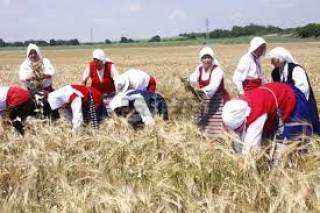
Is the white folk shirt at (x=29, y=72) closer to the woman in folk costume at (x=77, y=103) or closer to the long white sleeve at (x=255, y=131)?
the woman in folk costume at (x=77, y=103)

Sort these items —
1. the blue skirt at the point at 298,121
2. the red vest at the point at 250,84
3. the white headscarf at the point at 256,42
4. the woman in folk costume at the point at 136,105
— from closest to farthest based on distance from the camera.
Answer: the blue skirt at the point at 298,121, the woman in folk costume at the point at 136,105, the white headscarf at the point at 256,42, the red vest at the point at 250,84

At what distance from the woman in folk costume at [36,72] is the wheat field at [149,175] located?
3.40 metres

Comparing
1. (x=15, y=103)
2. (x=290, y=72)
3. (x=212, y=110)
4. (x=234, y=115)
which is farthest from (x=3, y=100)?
(x=234, y=115)

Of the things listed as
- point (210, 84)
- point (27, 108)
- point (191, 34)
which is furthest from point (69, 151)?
point (191, 34)

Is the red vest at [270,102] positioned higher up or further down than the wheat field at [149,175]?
higher up

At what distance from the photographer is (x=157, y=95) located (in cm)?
823

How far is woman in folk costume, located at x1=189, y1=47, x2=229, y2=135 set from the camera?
822cm

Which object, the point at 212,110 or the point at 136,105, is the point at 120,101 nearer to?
the point at 136,105

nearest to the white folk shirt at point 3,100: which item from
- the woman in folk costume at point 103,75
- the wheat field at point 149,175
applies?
the woman in folk costume at point 103,75

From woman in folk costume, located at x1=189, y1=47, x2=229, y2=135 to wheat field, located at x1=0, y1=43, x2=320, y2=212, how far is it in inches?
109

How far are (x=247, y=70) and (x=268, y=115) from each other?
3.19 meters

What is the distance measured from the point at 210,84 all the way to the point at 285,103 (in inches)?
119

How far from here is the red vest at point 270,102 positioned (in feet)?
16.5

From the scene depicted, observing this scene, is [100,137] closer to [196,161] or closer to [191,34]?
[196,161]
